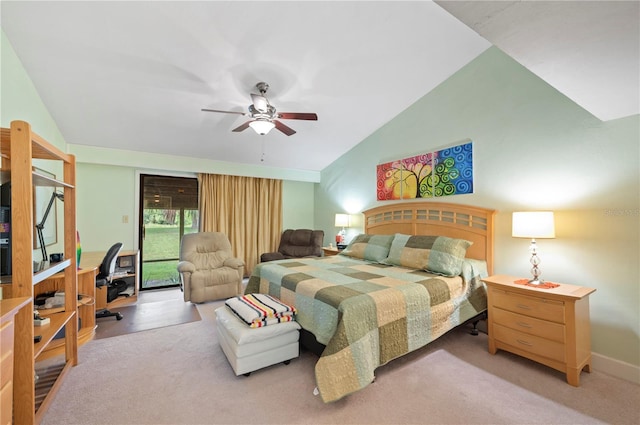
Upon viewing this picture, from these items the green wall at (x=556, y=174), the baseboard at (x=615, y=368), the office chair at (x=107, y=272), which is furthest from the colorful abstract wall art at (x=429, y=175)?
the office chair at (x=107, y=272)

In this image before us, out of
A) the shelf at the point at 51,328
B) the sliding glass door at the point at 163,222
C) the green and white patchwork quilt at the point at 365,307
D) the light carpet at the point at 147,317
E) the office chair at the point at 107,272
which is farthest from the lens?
the sliding glass door at the point at 163,222

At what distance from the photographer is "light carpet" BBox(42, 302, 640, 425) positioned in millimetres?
1726

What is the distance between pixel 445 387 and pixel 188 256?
12.1 feet

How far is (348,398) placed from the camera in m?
1.89

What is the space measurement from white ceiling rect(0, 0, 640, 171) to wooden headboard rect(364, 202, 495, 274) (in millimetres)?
1382

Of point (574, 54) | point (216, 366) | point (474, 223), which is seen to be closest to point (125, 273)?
point (216, 366)

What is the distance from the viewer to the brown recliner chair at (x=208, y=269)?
12.7 feet

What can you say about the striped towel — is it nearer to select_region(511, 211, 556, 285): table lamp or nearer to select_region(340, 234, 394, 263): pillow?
select_region(340, 234, 394, 263): pillow

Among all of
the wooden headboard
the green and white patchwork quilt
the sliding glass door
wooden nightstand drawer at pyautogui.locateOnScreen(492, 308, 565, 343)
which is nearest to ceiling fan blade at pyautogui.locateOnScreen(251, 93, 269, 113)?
the green and white patchwork quilt

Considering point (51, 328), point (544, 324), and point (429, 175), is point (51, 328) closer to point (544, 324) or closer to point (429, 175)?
point (544, 324)

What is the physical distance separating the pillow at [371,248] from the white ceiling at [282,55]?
1.83 metres

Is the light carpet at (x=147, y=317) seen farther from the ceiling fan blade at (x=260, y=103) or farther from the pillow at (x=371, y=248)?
the ceiling fan blade at (x=260, y=103)

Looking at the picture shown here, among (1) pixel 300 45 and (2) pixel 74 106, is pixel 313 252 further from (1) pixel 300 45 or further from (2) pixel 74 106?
(2) pixel 74 106

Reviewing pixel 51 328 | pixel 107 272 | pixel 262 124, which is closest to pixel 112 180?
pixel 107 272
